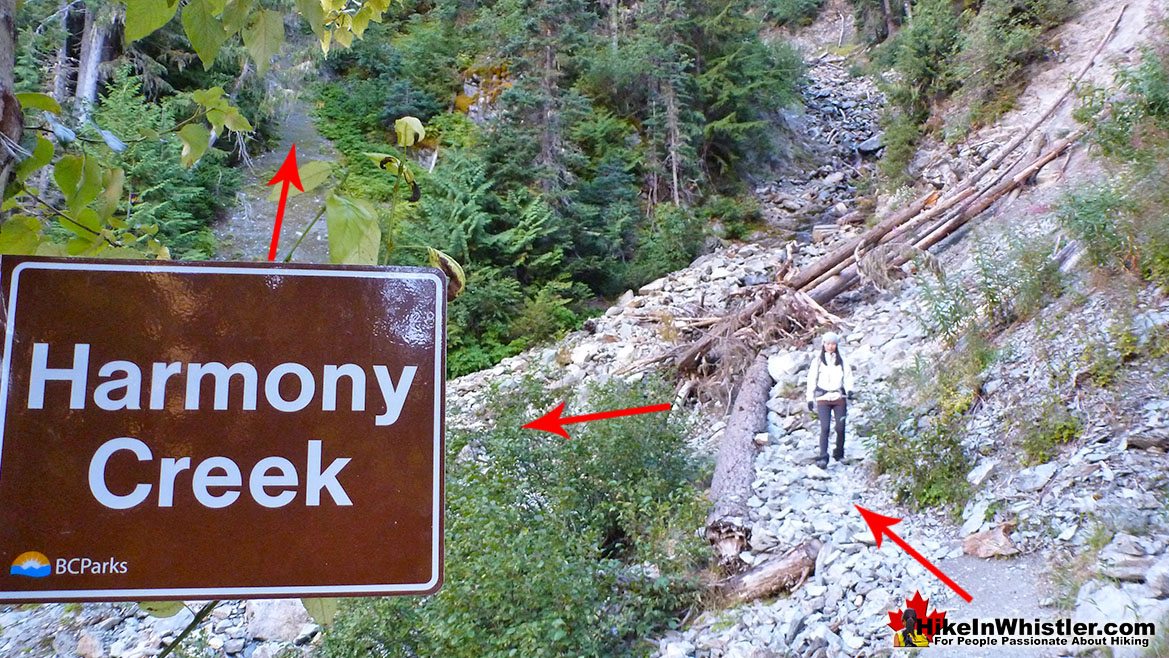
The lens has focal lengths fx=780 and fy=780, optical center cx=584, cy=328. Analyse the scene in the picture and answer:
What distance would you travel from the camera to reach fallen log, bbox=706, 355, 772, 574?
5.01m

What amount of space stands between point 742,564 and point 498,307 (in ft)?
20.5

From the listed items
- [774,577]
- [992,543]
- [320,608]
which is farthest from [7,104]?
[992,543]

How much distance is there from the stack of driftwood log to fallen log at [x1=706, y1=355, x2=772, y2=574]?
0.01m

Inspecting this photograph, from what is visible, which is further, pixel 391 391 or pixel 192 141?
pixel 192 141

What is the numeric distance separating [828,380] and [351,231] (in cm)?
535

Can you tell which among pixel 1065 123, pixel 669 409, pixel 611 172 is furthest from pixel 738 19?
pixel 669 409

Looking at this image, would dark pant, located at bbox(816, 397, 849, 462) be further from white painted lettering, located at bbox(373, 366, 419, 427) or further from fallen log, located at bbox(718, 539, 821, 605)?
white painted lettering, located at bbox(373, 366, 419, 427)

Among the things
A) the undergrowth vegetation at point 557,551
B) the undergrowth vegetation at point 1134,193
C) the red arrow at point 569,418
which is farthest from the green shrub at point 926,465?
the undergrowth vegetation at point 1134,193

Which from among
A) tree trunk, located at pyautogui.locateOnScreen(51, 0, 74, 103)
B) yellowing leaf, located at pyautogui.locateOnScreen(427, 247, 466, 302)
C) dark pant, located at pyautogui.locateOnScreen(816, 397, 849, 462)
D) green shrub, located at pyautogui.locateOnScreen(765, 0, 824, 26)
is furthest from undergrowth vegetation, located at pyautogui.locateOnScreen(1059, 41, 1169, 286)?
green shrub, located at pyautogui.locateOnScreen(765, 0, 824, 26)

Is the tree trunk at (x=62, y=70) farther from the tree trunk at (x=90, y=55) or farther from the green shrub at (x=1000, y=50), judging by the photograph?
the green shrub at (x=1000, y=50)

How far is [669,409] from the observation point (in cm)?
604

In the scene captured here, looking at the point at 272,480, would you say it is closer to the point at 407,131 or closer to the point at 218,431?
the point at 218,431

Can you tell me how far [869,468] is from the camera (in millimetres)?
5535

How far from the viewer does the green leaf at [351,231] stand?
843 millimetres
